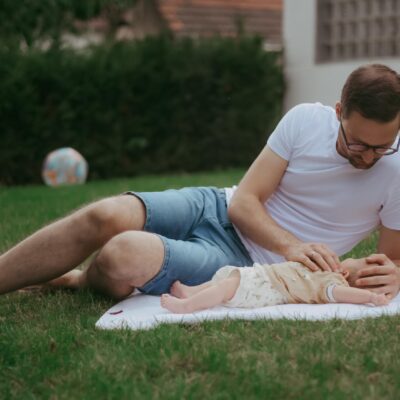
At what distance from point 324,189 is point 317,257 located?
16.4 inches

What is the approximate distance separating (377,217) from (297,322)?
86cm

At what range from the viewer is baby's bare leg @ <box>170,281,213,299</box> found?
3797 mm

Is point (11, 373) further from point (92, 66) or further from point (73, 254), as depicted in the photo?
point (92, 66)

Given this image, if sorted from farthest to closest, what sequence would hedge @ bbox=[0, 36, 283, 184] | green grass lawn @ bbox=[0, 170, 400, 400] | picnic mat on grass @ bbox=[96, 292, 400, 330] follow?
hedge @ bbox=[0, 36, 283, 184] < picnic mat on grass @ bbox=[96, 292, 400, 330] < green grass lawn @ bbox=[0, 170, 400, 400]

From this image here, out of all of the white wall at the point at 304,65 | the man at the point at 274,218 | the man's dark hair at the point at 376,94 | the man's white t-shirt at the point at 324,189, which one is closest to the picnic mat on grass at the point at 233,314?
the man at the point at 274,218

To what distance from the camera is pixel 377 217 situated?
4.07 meters

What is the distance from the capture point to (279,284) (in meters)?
3.83

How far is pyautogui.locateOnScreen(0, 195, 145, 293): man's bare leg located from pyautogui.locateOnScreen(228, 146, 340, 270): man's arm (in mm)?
589

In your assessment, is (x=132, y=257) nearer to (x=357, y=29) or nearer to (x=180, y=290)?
(x=180, y=290)

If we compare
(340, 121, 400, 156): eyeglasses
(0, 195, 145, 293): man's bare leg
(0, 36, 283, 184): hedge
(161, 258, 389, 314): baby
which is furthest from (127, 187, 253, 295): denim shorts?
(0, 36, 283, 184): hedge

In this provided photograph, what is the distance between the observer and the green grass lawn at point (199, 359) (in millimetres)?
2742

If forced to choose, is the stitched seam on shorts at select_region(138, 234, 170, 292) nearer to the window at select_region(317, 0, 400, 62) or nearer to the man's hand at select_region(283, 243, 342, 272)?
the man's hand at select_region(283, 243, 342, 272)

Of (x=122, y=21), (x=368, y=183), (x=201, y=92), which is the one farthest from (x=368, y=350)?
(x=122, y=21)

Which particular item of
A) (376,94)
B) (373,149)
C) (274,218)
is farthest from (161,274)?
(376,94)
